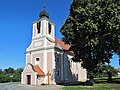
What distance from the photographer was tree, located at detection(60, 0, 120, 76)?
25.2 meters

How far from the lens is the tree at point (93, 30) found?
25.2 m

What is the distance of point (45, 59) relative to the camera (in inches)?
1475

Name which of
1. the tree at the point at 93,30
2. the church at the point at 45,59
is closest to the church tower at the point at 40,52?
the church at the point at 45,59

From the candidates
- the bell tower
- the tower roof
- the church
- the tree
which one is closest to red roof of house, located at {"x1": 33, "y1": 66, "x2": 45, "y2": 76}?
the church

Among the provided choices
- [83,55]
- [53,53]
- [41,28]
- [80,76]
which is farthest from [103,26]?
[80,76]

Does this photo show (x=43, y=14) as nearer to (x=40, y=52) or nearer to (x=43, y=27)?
(x=43, y=27)

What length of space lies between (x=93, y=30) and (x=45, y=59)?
14571 millimetres

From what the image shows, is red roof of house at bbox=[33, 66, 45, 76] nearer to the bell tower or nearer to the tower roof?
the bell tower

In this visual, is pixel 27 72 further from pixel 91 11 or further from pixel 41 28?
pixel 91 11

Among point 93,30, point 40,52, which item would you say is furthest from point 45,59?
point 93,30

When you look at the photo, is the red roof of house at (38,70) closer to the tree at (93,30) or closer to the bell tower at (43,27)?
the bell tower at (43,27)

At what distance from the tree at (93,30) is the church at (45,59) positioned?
762 cm

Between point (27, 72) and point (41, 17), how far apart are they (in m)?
11.8

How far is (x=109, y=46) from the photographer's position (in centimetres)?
2839
